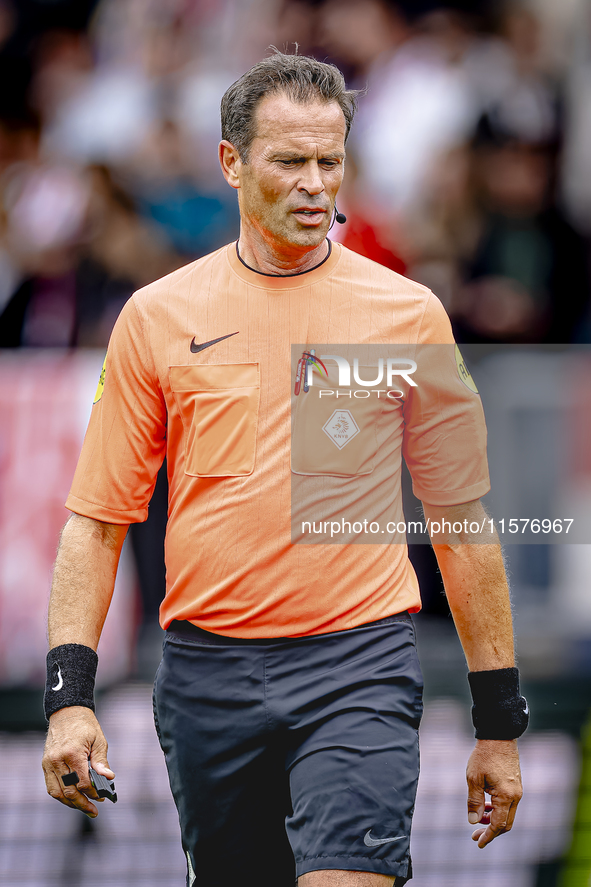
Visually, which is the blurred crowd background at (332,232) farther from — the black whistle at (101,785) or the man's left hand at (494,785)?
the black whistle at (101,785)

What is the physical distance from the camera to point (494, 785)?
3131 mm

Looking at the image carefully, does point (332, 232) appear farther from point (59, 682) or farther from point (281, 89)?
point (59, 682)

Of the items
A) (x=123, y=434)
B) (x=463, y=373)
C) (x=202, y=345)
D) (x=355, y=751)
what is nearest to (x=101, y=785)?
(x=355, y=751)

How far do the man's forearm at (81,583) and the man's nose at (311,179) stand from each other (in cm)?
107

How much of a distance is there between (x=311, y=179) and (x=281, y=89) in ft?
0.94

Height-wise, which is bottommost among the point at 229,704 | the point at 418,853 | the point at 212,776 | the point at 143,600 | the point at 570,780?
the point at 418,853

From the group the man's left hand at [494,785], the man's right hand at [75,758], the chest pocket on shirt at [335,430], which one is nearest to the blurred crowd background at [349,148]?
the chest pocket on shirt at [335,430]

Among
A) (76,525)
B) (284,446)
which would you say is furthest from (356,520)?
(76,525)

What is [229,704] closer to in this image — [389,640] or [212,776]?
[212,776]

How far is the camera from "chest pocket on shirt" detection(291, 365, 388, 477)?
3.07 m

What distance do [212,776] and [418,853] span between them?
231 centimetres

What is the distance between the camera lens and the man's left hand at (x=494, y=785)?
311 cm

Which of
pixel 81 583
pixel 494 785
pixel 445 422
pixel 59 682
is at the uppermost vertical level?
pixel 445 422

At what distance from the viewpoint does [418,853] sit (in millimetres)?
5059
